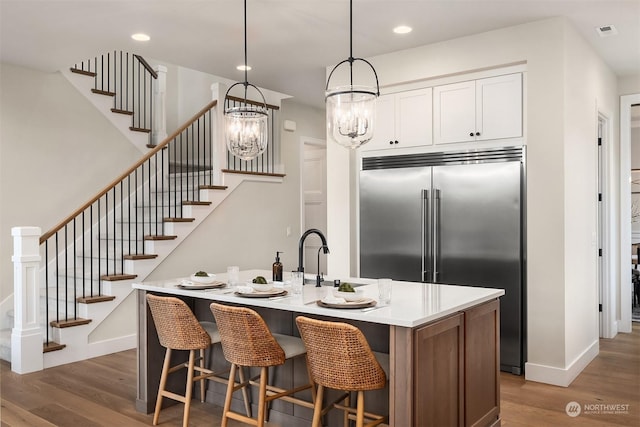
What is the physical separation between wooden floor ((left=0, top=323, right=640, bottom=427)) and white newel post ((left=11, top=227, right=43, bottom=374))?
0.13m

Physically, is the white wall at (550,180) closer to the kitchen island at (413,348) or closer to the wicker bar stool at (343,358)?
the kitchen island at (413,348)

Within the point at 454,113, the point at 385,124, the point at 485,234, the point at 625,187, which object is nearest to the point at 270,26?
the point at 385,124

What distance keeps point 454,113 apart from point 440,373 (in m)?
2.76

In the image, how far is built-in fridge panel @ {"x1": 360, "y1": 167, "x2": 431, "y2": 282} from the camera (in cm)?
488

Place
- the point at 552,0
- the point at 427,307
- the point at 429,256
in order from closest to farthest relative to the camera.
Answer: the point at 427,307
the point at 552,0
the point at 429,256

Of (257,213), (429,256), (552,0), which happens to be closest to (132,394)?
(429,256)

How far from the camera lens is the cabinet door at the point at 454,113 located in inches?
181

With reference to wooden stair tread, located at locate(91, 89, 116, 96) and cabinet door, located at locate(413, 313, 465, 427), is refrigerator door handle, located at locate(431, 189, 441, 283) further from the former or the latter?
wooden stair tread, located at locate(91, 89, 116, 96)

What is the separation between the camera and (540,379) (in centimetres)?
420

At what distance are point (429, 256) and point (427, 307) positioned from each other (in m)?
2.24

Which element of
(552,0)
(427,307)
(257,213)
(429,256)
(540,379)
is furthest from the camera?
(257,213)

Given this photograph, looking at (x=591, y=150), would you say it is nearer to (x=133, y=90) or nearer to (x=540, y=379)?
(x=540, y=379)

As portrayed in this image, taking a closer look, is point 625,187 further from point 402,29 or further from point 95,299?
point 95,299

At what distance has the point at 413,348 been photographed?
7.73 feet
